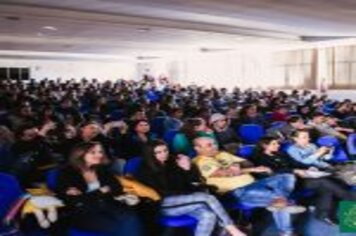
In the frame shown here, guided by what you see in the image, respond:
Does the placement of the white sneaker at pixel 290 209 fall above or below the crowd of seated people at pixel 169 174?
below

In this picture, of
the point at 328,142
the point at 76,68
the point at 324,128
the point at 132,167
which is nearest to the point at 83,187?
the point at 132,167

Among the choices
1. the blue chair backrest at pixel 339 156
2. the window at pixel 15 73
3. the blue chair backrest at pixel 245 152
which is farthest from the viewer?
the window at pixel 15 73

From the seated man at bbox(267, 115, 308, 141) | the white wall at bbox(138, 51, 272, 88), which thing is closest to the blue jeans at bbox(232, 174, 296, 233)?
the seated man at bbox(267, 115, 308, 141)

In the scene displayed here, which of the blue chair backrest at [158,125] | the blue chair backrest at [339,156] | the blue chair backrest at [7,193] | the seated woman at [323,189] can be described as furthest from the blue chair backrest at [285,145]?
the blue chair backrest at [7,193]

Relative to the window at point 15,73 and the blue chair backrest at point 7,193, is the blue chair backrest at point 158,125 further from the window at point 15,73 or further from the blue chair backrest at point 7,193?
the window at point 15,73

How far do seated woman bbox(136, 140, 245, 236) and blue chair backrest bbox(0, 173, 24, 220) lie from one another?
1.18 meters

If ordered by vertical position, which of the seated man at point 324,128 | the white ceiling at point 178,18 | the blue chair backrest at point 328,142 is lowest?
the blue chair backrest at point 328,142

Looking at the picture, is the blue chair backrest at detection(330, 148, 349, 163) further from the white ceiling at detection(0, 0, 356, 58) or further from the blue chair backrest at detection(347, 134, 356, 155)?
the white ceiling at detection(0, 0, 356, 58)

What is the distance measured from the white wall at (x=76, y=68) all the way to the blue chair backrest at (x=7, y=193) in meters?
29.3

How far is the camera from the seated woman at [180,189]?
4.91m

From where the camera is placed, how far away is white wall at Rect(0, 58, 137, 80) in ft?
109

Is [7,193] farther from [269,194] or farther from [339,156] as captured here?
[339,156]

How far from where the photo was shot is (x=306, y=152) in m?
6.89

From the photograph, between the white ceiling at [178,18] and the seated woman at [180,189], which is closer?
the seated woman at [180,189]
